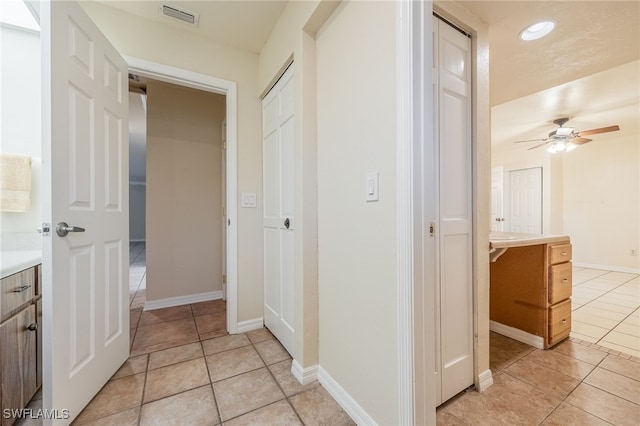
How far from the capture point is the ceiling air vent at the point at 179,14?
1.78m

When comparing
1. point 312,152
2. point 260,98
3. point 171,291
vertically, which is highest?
point 260,98

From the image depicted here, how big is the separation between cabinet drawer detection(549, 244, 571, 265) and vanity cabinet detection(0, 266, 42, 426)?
3157mm

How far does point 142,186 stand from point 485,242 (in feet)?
36.1

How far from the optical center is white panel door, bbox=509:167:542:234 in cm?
516

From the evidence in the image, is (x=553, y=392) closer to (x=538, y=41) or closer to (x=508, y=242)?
(x=508, y=242)

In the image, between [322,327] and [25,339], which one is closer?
[25,339]

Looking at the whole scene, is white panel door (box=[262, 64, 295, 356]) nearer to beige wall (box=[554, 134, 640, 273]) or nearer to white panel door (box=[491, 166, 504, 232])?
white panel door (box=[491, 166, 504, 232])

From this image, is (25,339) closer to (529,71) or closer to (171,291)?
(171,291)

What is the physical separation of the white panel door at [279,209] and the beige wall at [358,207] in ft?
1.11

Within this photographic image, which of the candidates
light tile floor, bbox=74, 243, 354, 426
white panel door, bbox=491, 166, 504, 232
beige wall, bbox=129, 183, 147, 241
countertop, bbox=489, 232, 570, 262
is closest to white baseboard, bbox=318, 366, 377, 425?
light tile floor, bbox=74, 243, 354, 426

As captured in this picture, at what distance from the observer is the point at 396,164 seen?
3.29ft

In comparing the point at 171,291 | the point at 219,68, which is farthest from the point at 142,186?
the point at 219,68

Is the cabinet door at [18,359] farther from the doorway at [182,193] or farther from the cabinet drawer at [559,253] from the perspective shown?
the cabinet drawer at [559,253]

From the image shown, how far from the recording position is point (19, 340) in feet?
3.90
